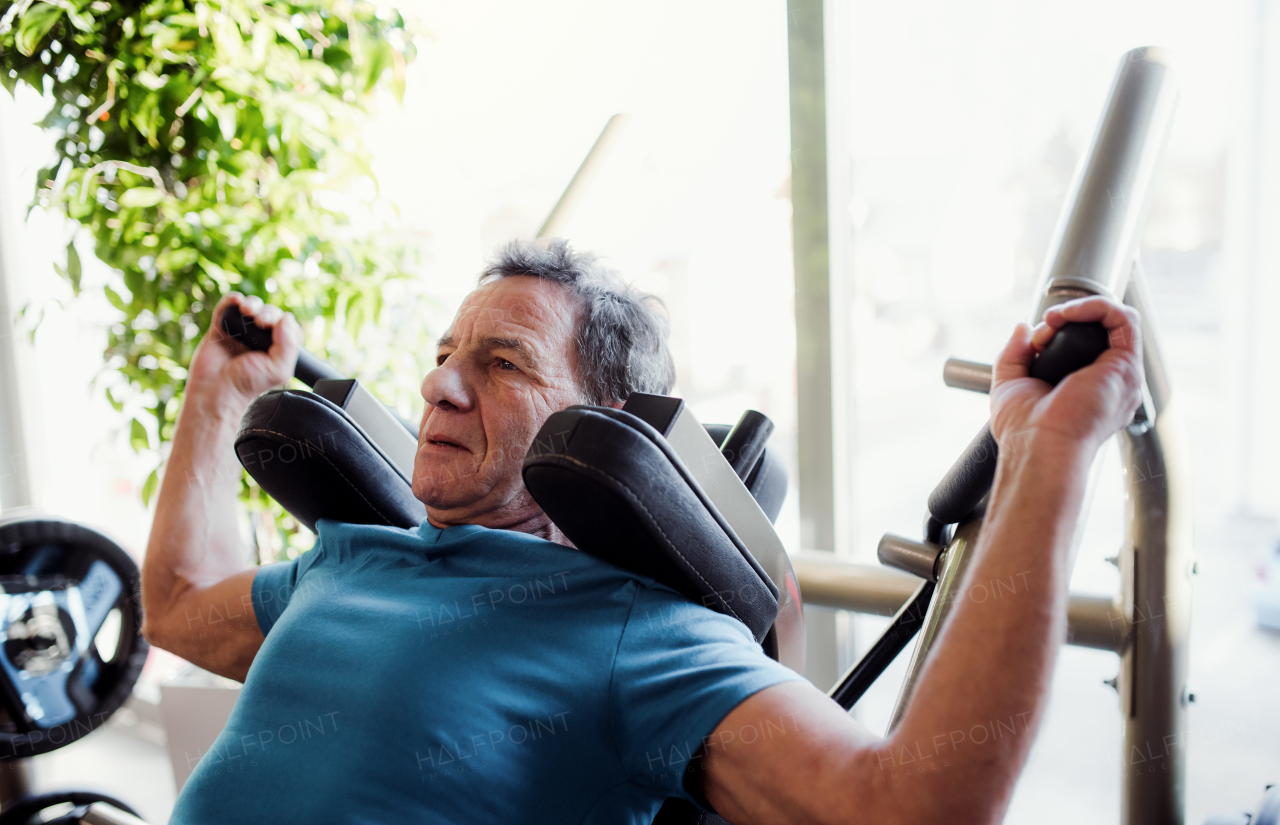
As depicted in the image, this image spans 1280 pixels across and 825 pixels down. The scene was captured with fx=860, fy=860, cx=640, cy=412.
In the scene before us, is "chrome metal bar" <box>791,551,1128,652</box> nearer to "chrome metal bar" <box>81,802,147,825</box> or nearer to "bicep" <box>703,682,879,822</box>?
"bicep" <box>703,682,879,822</box>

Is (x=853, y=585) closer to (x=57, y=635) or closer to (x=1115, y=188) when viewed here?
(x=1115, y=188)

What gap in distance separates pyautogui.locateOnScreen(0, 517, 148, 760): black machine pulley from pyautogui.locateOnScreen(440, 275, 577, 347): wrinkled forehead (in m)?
0.80

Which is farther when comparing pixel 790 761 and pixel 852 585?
pixel 852 585

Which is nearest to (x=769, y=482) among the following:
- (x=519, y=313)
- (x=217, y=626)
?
(x=519, y=313)

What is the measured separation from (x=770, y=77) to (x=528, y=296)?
0.88m

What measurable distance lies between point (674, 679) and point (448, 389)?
1.62 feet

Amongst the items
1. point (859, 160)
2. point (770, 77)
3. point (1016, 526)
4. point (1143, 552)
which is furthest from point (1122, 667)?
point (770, 77)

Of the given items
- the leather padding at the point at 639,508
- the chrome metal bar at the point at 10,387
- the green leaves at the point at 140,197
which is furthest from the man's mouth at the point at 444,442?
the chrome metal bar at the point at 10,387

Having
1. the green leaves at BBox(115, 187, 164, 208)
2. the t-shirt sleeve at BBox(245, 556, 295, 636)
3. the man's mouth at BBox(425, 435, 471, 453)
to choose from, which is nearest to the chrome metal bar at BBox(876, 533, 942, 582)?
the man's mouth at BBox(425, 435, 471, 453)

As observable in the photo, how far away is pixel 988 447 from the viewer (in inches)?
29.8

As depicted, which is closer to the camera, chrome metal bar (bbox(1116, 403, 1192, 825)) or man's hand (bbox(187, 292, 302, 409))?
chrome metal bar (bbox(1116, 403, 1192, 825))

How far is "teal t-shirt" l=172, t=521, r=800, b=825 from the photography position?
804 mm

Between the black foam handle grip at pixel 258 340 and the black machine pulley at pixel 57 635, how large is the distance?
16.8 inches

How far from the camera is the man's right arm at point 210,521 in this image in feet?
4.20
